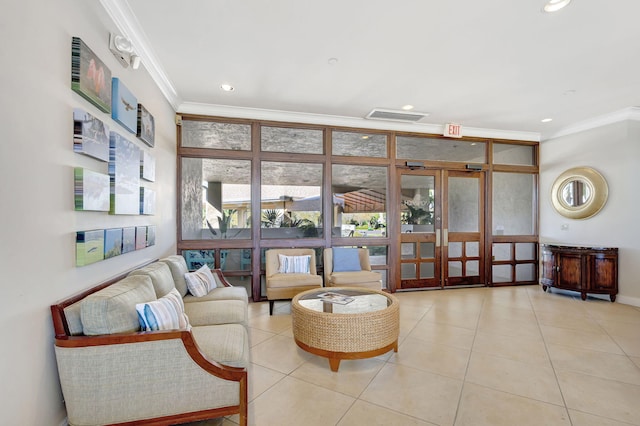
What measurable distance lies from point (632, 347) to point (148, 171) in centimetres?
503

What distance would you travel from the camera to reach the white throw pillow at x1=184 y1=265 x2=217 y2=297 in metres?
3.11

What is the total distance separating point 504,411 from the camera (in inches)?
77.0

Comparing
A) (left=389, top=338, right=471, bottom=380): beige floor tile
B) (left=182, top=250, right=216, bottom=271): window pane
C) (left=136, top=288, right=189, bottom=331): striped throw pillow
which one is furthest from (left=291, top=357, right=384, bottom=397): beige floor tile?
(left=182, top=250, right=216, bottom=271): window pane

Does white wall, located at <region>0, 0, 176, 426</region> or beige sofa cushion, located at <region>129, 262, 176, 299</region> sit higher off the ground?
white wall, located at <region>0, 0, 176, 426</region>

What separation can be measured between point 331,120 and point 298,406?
3.94m

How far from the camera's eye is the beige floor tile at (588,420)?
1844mm

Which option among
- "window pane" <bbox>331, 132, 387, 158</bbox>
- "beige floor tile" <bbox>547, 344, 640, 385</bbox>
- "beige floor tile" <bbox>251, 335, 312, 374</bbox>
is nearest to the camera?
"beige floor tile" <bbox>547, 344, 640, 385</bbox>

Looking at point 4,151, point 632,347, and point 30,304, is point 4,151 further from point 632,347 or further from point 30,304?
point 632,347

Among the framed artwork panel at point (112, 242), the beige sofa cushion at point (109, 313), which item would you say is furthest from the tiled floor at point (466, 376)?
the framed artwork panel at point (112, 242)

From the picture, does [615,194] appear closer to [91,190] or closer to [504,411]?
[504,411]

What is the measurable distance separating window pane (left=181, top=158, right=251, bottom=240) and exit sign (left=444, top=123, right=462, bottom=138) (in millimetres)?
3328

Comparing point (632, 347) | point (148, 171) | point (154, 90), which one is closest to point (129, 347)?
point (148, 171)

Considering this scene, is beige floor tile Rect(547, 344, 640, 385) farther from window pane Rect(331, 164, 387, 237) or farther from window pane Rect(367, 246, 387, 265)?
window pane Rect(331, 164, 387, 237)

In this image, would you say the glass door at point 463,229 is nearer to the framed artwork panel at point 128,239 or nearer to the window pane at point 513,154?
the window pane at point 513,154
